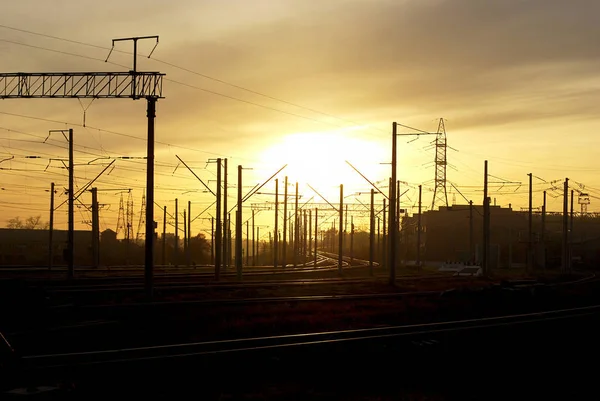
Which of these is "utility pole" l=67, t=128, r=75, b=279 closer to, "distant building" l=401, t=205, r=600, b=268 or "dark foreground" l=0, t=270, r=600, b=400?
"dark foreground" l=0, t=270, r=600, b=400

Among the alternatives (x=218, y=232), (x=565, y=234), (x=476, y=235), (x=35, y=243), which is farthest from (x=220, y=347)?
(x=35, y=243)

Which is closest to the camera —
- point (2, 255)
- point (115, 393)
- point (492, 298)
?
point (115, 393)

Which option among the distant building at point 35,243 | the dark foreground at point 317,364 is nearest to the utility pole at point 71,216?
the dark foreground at point 317,364

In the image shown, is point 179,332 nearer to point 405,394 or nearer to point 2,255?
point 405,394

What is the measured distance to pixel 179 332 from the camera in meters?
22.2

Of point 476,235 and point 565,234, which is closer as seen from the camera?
point 565,234

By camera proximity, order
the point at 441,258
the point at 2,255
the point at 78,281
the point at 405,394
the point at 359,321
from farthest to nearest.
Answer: the point at 441,258
the point at 2,255
the point at 78,281
the point at 359,321
the point at 405,394

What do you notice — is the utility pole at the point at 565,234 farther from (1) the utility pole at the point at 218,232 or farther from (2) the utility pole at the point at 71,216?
(2) the utility pole at the point at 71,216

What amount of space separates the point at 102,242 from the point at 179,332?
415ft

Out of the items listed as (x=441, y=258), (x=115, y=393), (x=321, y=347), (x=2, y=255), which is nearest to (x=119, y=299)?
(x=321, y=347)

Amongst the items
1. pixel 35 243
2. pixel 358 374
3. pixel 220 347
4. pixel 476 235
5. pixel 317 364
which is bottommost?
pixel 35 243

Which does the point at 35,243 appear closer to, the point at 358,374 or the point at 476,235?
the point at 476,235

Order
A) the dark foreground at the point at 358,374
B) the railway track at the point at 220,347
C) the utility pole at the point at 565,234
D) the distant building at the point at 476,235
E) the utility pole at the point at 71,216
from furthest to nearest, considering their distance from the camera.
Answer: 1. the distant building at the point at 476,235
2. the utility pole at the point at 565,234
3. the utility pole at the point at 71,216
4. the railway track at the point at 220,347
5. the dark foreground at the point at 358,374

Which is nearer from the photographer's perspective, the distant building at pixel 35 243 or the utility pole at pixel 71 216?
the utility pole at pixel 71 216
